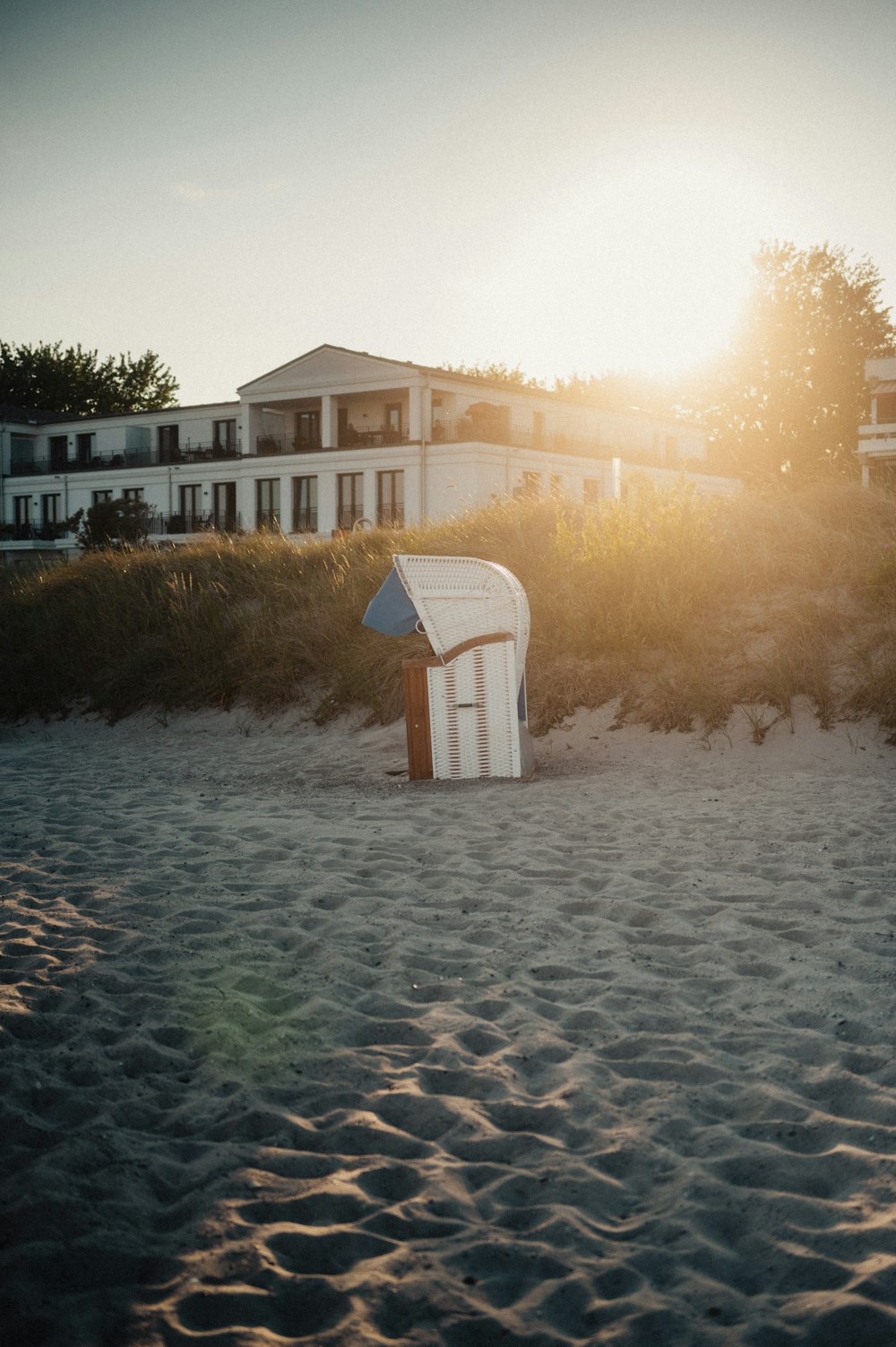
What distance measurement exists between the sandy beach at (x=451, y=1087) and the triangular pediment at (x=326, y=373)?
1586 inches

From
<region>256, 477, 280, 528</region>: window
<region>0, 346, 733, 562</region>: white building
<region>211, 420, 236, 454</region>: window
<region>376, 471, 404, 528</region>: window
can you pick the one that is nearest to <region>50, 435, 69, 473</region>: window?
<region>0, 346, 733, 562</region>: white building

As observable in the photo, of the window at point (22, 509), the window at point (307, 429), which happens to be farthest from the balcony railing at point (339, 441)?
the window at point (22, 509)

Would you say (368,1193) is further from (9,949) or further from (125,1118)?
(9,949)

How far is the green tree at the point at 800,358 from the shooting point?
168ft

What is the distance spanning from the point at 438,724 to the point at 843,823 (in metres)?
3.04

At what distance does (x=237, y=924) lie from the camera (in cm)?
440

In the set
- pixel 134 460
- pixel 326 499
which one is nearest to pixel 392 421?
pixel 326 499

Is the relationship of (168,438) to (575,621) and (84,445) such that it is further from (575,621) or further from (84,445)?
(575,621)

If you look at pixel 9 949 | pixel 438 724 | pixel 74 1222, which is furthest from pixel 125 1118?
pixel 438 724

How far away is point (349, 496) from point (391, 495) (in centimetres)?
208

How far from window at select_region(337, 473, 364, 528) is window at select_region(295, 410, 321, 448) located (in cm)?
413

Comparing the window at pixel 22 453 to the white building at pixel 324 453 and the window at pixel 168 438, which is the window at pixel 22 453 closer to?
the white building at pixel 324 453

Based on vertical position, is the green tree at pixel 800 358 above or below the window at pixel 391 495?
above

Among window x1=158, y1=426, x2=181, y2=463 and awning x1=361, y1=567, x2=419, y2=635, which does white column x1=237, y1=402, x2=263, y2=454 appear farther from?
awning x1=361, y1=567, x2=419, y2=635
